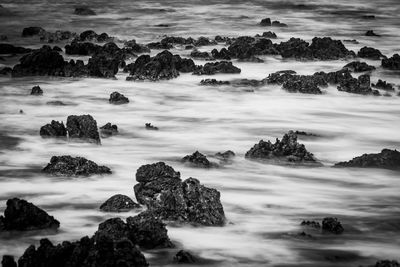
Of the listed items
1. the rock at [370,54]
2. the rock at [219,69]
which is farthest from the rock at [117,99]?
the rock at [370,54]

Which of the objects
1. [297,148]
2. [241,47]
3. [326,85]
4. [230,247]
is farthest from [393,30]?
[230,247]

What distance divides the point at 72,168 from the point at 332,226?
12.1 ft

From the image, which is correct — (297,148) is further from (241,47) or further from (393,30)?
(393,30)

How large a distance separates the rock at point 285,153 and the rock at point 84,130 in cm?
235

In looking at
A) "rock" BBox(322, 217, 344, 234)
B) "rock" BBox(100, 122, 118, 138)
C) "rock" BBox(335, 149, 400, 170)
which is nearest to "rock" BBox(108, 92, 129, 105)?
"rock" BBox(100, 122, 118, 138)

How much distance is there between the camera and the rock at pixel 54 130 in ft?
45.4

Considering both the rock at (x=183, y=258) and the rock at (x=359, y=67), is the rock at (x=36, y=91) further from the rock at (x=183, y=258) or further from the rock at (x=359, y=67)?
the rock at (x=183, y=258)

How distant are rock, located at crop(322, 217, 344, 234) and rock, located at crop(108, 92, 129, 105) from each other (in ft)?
29.7

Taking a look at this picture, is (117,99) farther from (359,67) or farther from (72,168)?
(359,67)

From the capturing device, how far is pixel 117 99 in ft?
57.6

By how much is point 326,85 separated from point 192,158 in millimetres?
7895

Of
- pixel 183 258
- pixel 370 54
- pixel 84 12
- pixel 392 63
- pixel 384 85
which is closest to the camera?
pixel 183 258

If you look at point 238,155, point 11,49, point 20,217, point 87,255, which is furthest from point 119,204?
point 11,49

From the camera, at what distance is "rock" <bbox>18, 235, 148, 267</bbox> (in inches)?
275
